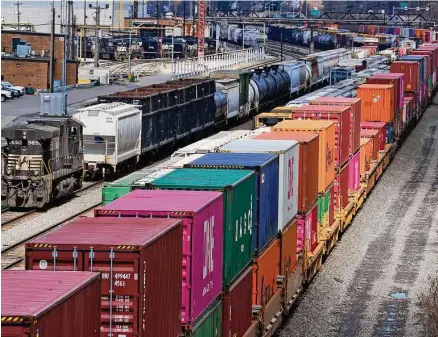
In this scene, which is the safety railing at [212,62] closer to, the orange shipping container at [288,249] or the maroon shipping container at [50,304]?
the orange shipping container at [288,249]

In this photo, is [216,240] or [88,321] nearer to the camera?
[88,321]

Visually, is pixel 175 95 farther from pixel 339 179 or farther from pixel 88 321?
pixel 88 321

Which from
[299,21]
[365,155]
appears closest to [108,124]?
[365,155]

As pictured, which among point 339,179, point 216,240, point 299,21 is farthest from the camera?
point 299,21

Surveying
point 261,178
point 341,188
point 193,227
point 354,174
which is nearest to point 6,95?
point 354,174

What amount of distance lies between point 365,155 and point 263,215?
21850mm

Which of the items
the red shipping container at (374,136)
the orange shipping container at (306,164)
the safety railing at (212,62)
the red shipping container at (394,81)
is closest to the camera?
the orange shipping container at (306,164)

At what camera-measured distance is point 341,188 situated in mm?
33781

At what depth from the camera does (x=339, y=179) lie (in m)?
32.9

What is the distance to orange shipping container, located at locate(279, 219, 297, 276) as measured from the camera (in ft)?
75.0

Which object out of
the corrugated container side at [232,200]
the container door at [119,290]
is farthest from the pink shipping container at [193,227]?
the container door at [119,290]

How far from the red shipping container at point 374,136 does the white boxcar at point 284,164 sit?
19902 mm

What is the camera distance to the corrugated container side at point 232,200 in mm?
17469

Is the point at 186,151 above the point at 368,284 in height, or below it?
above
